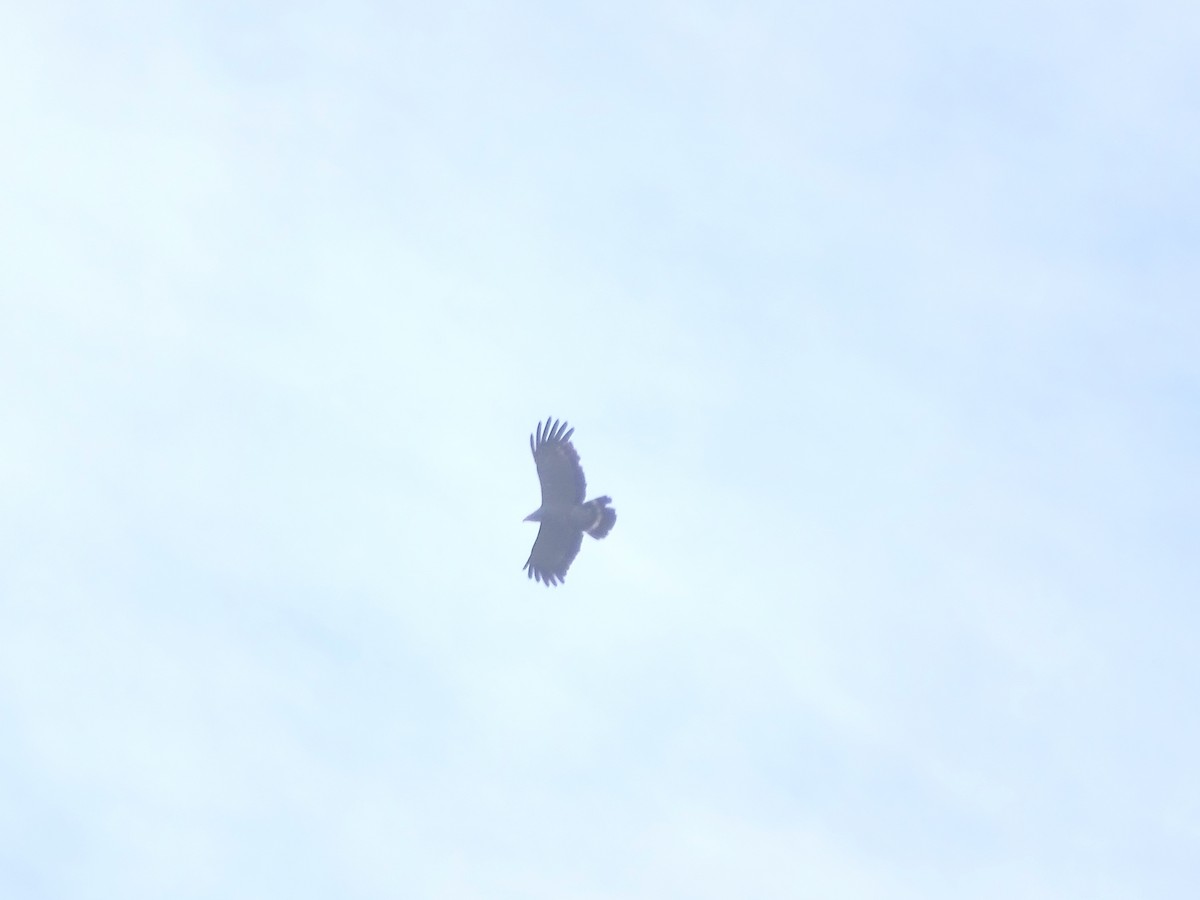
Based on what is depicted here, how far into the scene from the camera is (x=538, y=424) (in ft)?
144

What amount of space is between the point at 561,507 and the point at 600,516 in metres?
0.91

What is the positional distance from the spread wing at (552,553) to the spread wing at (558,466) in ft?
2.73

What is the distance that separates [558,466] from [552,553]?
2.26 metres

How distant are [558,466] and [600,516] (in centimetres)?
153

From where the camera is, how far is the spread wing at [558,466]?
143 ft

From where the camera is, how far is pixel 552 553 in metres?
44.6

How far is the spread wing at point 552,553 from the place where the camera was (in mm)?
44375

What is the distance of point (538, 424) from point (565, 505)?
1.94 meters

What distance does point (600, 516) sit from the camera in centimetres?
4397

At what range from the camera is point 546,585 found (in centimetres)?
4469

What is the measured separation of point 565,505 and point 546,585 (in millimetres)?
2082

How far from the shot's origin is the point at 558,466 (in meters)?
43.6

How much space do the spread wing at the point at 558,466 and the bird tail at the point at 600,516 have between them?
0.32 metres

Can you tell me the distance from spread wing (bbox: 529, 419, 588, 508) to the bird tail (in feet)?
1.05
